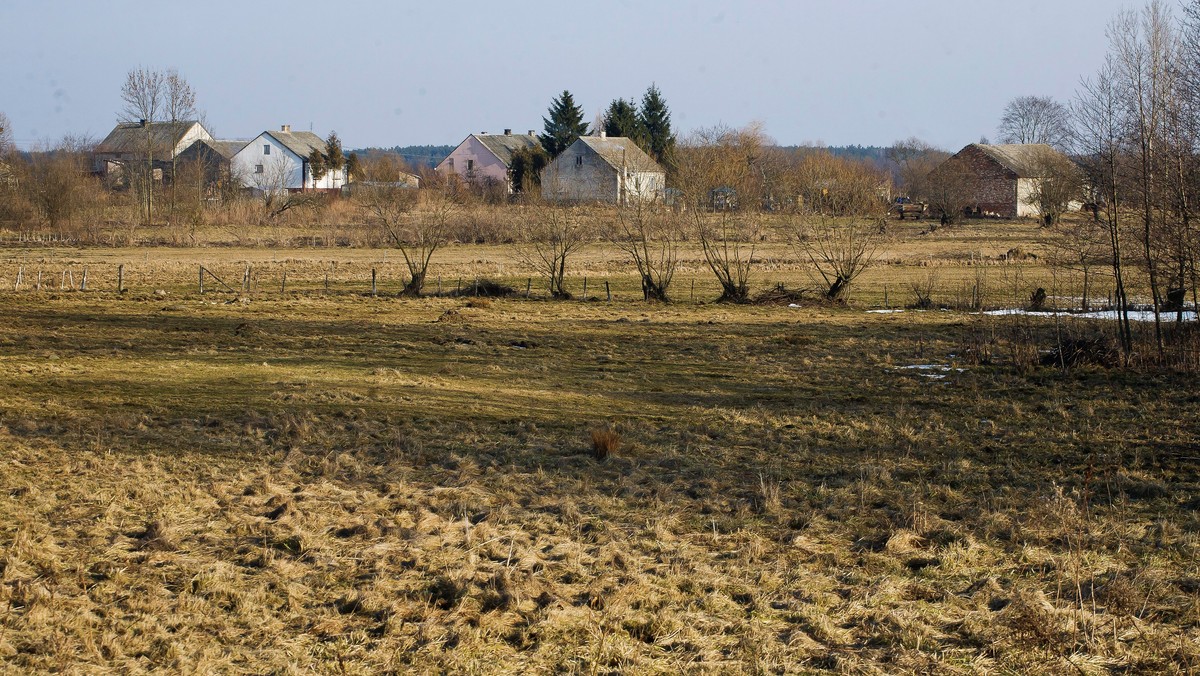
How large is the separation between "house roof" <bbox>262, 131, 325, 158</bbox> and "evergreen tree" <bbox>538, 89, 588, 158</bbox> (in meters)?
25.4

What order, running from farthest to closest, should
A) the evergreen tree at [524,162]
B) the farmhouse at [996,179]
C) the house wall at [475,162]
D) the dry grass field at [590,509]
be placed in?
the house wall at [475,162]
the evergreen tree at [524,162]
the farmhouse at [996,179]
the dry grass field at [590,509]

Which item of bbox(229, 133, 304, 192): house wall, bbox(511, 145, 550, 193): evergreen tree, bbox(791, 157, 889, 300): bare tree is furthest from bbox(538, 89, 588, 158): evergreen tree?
bbox(791, 157, 889, 300): bare tree

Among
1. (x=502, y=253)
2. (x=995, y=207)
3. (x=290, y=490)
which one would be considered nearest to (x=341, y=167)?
(x=502, y=253)

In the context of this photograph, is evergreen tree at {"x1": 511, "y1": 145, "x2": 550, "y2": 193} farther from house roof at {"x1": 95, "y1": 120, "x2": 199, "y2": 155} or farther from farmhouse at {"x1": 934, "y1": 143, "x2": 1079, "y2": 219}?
farmhouse at {"x1": 934, "y1": 143, "x2": 1079, "y2": 219}

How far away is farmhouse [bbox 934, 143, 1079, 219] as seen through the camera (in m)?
77.4

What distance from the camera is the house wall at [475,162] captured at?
98312 millimetres

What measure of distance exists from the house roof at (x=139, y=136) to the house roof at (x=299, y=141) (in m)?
7.54

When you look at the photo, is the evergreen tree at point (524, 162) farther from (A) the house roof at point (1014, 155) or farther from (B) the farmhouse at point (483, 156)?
(A) the house roof at point (1014, 155)

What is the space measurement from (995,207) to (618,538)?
7702cm

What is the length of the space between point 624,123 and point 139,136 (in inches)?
1507

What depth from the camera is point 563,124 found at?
279ft

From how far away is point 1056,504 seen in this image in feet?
33.2

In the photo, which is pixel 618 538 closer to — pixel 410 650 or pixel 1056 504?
pixel 410 650

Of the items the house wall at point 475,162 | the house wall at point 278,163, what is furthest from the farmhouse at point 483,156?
the house wall at point 278,163
